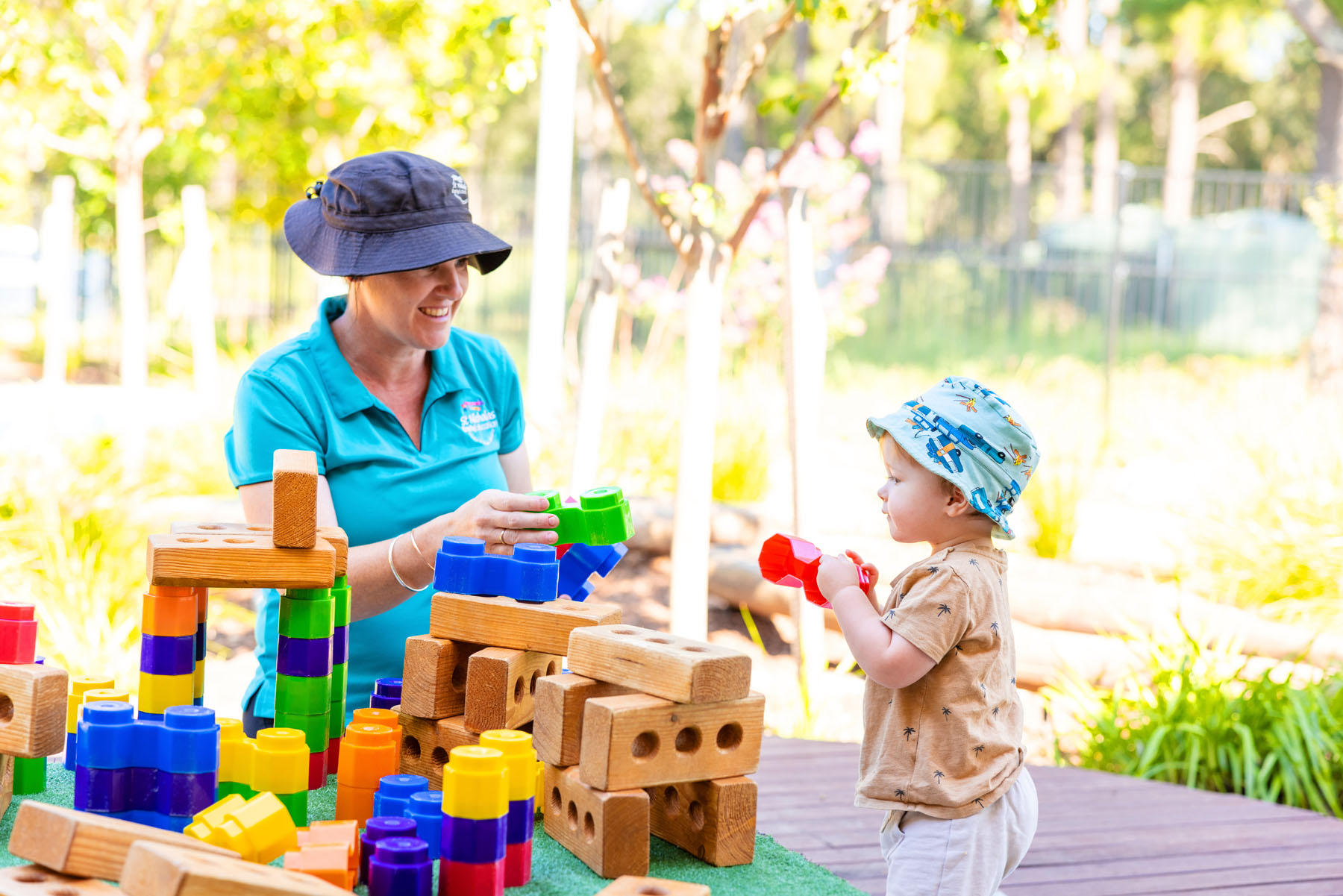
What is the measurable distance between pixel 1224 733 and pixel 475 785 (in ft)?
11.3

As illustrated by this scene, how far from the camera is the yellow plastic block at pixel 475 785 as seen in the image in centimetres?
149

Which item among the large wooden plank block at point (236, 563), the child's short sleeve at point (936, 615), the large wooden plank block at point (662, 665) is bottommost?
the large wooden plank block at point (662, 665)

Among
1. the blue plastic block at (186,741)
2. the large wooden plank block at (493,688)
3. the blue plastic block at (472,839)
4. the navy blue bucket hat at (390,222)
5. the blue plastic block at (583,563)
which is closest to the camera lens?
the blue plastic block at (472,839)

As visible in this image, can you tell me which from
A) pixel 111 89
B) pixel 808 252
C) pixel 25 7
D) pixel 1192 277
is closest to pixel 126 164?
pixel 111 89

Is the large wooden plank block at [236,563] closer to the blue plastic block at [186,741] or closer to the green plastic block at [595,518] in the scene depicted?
the blue plastic block at [186,741]

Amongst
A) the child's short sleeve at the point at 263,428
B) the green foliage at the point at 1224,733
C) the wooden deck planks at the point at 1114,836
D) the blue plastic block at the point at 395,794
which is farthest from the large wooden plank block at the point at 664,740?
the green foliage at the point at 1224,733

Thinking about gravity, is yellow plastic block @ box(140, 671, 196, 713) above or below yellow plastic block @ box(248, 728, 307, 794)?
above

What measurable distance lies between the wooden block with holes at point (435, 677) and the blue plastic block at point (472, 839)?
0.40 m

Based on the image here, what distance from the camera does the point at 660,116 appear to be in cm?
4406

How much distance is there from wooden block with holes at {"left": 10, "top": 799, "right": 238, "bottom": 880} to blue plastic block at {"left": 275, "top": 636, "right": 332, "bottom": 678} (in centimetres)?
50

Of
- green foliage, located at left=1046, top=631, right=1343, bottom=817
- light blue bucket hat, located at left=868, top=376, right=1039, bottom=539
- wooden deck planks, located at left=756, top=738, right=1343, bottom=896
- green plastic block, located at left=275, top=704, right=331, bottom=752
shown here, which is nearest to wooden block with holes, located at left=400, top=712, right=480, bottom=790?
green plastic block, located at left=275, top=704, right=331, bottom=752

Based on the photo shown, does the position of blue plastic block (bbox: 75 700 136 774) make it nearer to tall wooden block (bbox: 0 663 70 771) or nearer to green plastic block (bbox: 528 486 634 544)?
tall wooden block (bbox: 0 663 70 771)

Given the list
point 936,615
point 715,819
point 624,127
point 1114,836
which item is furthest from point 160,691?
point 624,127

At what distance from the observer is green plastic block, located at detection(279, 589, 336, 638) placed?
6.17 feet
